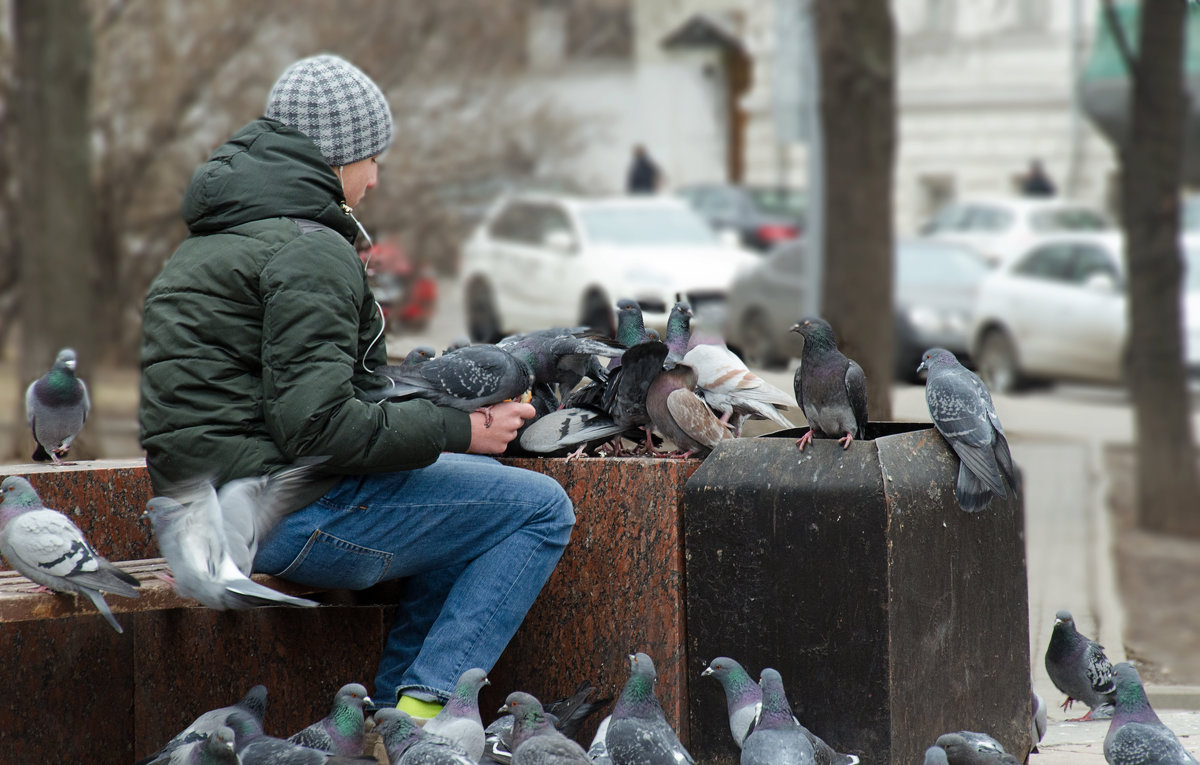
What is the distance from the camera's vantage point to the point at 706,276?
17.2 metres

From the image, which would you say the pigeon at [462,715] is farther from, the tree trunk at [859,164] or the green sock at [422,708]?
the tree trunk at [859,164]

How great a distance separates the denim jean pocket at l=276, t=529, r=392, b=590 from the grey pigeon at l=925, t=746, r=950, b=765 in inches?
53.2

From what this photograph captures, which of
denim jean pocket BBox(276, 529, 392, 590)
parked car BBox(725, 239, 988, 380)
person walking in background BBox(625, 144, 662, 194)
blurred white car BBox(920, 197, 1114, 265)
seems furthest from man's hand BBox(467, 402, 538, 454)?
person walking in background BBox(625, 144, 662, 194)

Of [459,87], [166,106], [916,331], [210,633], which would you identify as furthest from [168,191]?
[210,633]

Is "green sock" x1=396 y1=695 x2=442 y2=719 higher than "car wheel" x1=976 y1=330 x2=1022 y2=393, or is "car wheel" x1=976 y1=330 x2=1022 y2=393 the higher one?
"green sock" x1=396 y1=695 x2=442 y2=719

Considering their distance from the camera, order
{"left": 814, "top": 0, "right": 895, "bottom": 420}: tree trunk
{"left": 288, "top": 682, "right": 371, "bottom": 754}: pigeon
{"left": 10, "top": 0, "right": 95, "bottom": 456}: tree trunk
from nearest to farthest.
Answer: {"left": 288, "top": 682, "right": 371, "bottom": 754}: pigeon → {"left": 814, "top": 0, "right": 895, "bottom": 420}: tree trunk → {"left": 10, "top": 0, "right": 95, "bottom": 456}: tree trunk

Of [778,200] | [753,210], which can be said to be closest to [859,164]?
[753,210]

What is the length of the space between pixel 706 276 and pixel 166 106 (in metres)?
6.02

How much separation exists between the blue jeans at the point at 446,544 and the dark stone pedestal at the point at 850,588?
441 millimetres

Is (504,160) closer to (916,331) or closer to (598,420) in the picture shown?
(916,331)

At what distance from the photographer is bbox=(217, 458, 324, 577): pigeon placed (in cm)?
353

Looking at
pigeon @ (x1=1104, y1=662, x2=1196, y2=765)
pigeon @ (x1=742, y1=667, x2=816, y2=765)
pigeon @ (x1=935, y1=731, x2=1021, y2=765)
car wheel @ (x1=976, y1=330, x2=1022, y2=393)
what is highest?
pigeon @ (x1=742, y1=667, x2=816, y2=765)

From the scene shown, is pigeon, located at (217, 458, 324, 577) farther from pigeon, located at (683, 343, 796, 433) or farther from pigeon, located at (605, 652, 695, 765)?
pigeon, located at (683, 343, 796, 433)

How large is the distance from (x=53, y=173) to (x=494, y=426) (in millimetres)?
7243
